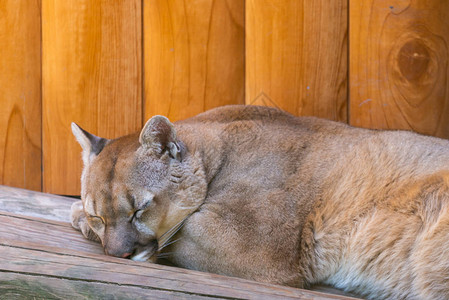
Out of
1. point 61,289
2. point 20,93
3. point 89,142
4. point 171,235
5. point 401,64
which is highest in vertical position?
point 401,64

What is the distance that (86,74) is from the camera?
13.5 feet

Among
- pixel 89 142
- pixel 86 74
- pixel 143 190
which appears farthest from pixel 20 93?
pixel 143 190

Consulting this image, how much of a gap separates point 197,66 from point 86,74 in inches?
31.8

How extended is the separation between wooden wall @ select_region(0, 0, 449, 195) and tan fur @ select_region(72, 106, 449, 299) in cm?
57

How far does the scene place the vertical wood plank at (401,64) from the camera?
12.7ft

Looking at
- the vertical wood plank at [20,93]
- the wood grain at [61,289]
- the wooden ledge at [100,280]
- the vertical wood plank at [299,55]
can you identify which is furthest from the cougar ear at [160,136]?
the vertical wood plank at [20,93]

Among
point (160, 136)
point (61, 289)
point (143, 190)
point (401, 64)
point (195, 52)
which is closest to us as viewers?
point (61, 289)

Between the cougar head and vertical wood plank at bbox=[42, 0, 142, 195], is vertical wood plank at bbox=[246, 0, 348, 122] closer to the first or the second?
vertical wood plank at bbox=[42, 0, 142, 195]

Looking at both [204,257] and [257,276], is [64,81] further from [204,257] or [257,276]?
[257,276]

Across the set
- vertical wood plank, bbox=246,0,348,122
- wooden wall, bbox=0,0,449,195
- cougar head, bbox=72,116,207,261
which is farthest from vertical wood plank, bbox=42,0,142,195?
vertical wood plank, bbox=246,0,348,122

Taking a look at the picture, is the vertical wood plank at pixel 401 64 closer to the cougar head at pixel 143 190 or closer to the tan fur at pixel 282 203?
the tan fur at pixel 282 203

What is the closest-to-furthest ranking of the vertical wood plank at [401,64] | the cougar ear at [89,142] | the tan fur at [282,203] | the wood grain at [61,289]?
the wood grain at [61,289] < the tan fur at [282,203] < the cougar ear at [89,142] < the vertical wood plank at [401,64]

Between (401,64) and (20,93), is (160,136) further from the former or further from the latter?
(401,64)

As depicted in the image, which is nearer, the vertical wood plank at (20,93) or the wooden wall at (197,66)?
the wooden wall at (197,66)
